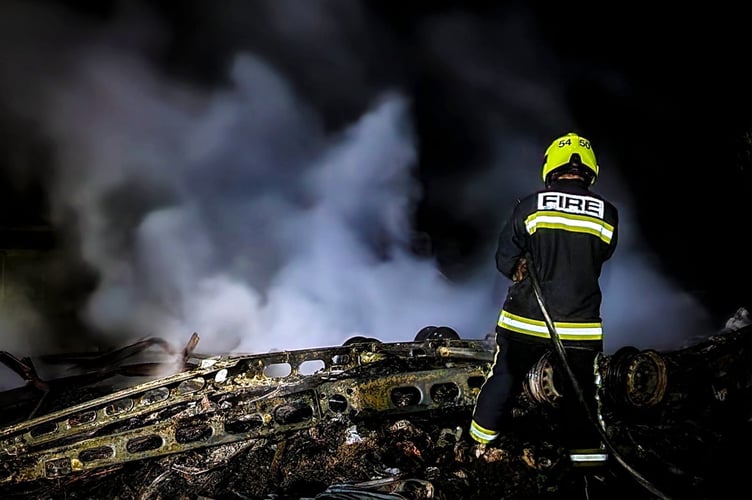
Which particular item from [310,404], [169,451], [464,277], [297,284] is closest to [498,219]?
[464,277]

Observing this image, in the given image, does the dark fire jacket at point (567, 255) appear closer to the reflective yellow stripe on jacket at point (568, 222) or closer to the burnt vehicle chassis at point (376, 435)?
the reflective yellow stripe on jacket at point (568, 222)

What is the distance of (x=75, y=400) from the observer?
4.23 metres

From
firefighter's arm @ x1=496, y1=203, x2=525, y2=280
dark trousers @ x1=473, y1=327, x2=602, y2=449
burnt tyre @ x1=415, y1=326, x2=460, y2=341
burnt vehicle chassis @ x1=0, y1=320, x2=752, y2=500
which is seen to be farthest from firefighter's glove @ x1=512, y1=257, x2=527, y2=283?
burnt tyre @ x1=415, y1=326, x2=460, y2=341

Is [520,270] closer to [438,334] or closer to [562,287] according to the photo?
[562,287]

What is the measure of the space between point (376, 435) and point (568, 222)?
1778 mm

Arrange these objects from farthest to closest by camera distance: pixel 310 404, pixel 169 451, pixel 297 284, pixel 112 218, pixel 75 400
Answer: pixel 112 218
pixel 297 284
pixel 75 400
pixel 310 404
pixel 169 451

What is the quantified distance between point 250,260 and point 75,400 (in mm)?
3936

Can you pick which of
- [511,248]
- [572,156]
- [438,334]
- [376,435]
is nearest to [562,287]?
[511,248]

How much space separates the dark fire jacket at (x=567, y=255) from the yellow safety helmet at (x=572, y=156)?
0.12 metres

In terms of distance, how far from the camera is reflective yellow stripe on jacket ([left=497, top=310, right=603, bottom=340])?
2492 millimetres

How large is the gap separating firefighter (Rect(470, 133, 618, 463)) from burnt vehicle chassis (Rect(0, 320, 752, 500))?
146mm

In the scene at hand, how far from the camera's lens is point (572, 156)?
261cm

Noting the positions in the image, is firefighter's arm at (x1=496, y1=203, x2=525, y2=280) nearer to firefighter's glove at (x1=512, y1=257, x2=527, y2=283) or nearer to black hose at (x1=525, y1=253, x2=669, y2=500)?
firefighter's glove at (x1=512, y1=257, x2=527, y2=283)

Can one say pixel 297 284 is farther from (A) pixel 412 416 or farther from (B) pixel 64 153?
(B) pixel 64 153
